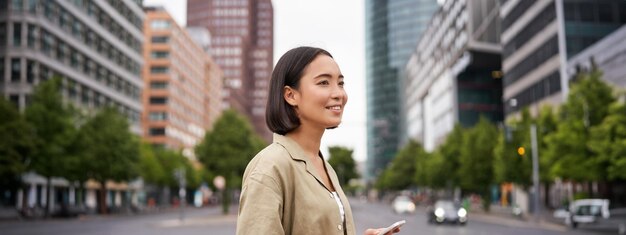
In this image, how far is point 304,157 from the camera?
2.43 m

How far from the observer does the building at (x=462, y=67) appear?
284ft

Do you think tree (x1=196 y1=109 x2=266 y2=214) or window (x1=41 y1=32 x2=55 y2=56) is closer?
window (x1=41 y1=32 x2=55 y2=56)

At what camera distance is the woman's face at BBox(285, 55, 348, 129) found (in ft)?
8.05

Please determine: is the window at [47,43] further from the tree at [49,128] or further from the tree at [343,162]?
the tree at [343,162]

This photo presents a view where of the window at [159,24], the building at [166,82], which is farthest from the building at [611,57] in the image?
the window at [159,24]

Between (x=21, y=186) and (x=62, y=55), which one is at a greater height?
(x=62, y=55)

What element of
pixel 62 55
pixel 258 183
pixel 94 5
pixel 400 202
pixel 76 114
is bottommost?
pixel 400 202

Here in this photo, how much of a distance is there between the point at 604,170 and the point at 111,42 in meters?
52.7

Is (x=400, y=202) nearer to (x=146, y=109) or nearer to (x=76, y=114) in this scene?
(x=76, y=114)

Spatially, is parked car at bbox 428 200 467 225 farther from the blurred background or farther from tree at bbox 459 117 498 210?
tree at bbox 459 117 498 210

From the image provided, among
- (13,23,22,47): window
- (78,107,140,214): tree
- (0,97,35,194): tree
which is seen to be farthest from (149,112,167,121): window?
(0,97,35,194): tree

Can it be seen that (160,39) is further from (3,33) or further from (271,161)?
(271,161)

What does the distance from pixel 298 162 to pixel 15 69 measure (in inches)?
2165

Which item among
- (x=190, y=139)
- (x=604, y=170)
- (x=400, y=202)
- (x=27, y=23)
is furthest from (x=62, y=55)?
(x=190, y=139)
